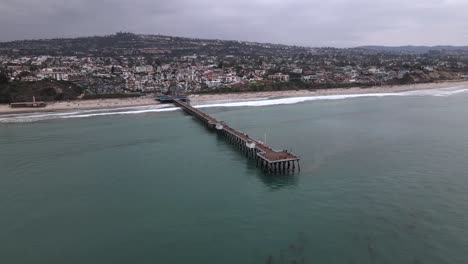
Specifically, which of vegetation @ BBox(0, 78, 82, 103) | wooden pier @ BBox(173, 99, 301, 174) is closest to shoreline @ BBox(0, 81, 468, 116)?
vegetation @ BBox(0, 78, 82, 103)

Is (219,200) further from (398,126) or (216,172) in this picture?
(398,126)

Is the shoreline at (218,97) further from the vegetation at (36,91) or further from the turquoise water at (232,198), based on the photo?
the turquoise water at (232,198)

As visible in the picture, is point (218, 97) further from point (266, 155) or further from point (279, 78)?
point (266, 155)

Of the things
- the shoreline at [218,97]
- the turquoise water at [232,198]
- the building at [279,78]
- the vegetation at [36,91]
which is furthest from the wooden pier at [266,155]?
the building at [279,78]

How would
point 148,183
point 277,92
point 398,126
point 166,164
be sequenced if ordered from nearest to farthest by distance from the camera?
1. point 148,183
2. point 166,164
3. point 398,126
4. point 277,92

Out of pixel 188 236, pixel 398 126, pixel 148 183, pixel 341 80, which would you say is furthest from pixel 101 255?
pixel 341 80

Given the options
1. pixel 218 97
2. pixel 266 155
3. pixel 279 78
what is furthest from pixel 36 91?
pixel 266 155
